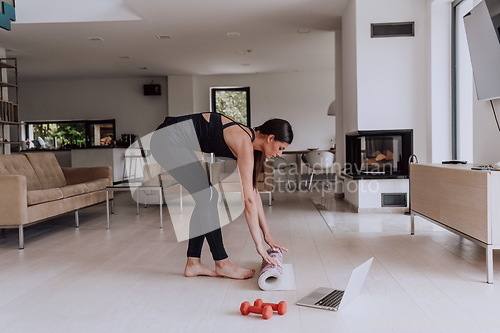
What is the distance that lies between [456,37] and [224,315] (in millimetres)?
4519

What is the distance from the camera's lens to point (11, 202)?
3.83 m

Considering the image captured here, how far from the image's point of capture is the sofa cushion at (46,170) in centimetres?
522

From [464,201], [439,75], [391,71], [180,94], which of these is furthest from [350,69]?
[180,94]

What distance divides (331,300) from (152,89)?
32.6 feet

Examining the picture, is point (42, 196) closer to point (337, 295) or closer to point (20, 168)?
point (20, 168)

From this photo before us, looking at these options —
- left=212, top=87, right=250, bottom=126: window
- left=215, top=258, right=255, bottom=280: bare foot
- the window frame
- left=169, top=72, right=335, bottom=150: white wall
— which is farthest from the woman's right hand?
left=212, top=87, right=250, bottom=126: window

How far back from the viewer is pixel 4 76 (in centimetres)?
847

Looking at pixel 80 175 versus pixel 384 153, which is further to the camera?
pixel 80 175

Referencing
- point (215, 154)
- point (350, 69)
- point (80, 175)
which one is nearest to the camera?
point (215, 154)

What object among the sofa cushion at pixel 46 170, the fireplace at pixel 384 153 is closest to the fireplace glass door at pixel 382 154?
the fireplace at pixel 384 153

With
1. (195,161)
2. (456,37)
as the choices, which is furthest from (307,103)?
(195,161)

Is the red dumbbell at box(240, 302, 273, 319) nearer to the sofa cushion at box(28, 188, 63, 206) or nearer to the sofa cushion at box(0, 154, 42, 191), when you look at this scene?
the sofa cushion at box(28, 188, 63, 206)

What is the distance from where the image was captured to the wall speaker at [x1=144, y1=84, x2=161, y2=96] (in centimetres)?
1145

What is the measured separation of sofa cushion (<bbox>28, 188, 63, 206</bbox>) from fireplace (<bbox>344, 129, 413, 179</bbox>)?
3.26 metres
